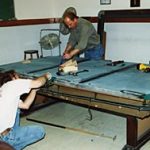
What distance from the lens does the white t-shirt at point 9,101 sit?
6.97 ft

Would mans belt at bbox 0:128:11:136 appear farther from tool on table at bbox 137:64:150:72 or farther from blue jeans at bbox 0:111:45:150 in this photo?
tool on table at bbox 137:64:150:72

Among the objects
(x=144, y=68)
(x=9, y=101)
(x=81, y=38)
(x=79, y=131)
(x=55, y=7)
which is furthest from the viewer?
(x=55, y=7)

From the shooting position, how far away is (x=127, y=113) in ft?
8.11

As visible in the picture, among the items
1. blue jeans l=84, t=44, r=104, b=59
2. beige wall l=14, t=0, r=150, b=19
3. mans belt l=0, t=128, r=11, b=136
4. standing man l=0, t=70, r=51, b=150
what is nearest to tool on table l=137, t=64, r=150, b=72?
blue jeans l=84, t=44, r=104, b=59

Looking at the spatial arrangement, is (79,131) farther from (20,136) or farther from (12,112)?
(12,112)

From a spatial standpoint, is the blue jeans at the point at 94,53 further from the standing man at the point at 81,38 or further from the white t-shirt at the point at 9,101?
the white t-shirt at the point at 9,101

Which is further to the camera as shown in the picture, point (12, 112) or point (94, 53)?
point (94, 53)

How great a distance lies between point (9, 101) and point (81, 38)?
6.79ft

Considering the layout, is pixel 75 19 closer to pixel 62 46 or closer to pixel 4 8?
pixel 4 8

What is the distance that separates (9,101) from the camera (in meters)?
2.13

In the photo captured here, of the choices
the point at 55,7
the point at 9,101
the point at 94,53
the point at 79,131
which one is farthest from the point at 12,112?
the point at 55,7

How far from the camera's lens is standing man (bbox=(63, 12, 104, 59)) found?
12.9 ft

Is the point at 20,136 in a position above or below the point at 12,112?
below

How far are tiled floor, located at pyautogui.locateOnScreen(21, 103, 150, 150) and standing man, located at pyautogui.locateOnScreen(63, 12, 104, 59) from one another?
2.68ft
